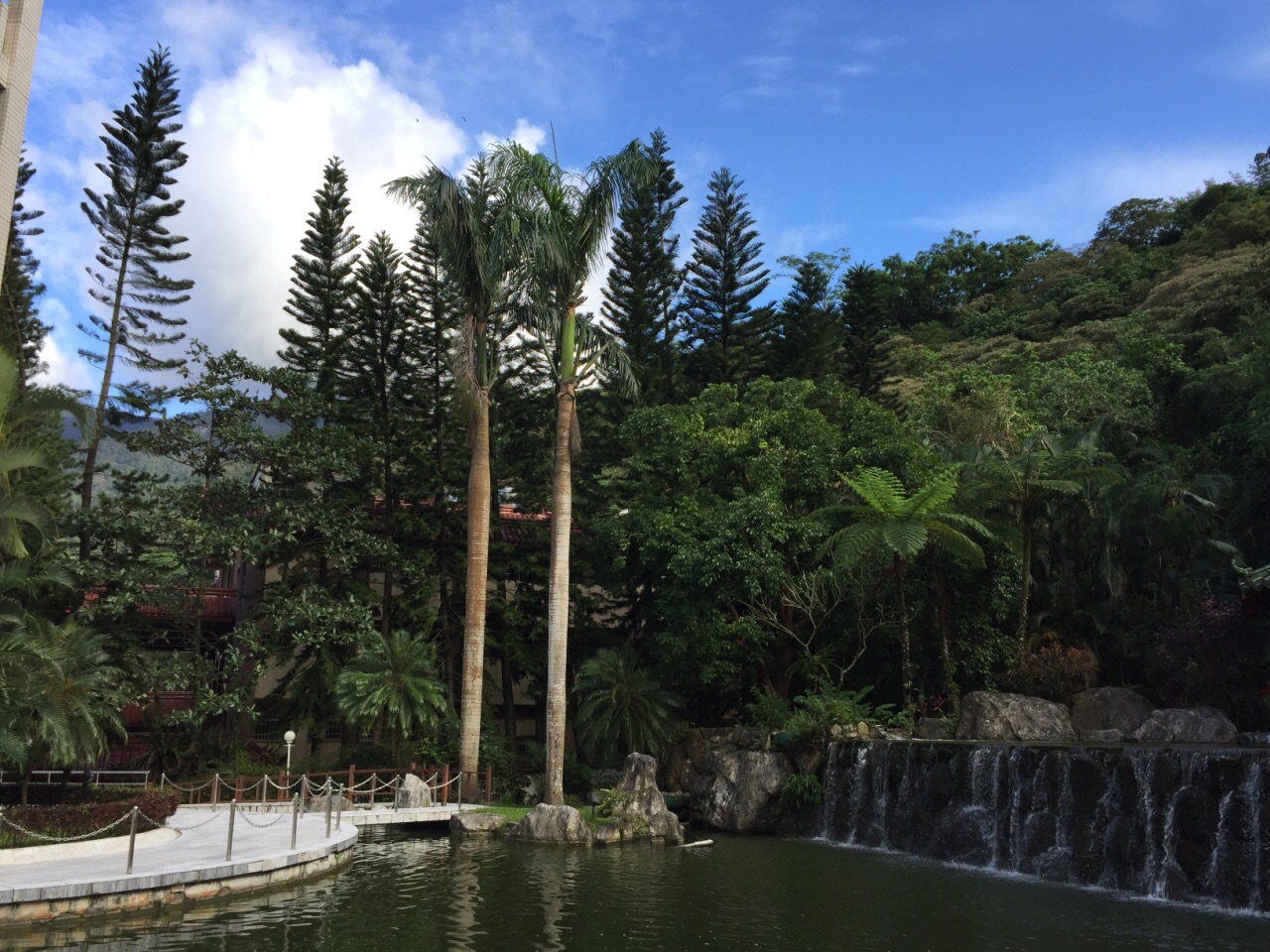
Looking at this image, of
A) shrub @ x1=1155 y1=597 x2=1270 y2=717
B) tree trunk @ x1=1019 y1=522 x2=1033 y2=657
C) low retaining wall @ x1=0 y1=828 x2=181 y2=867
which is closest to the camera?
low retaining wall @ x1=0 y1=828 x2=181 y2=867

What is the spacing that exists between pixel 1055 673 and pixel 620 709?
32.4ft

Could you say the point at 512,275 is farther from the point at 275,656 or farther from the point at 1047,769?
the point at 1047,769

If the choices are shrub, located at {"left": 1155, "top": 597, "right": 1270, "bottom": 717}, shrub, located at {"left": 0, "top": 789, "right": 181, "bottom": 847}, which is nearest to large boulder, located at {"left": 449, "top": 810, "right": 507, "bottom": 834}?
shrub, located at {"left": 0, "top": 789, "right": 181, "bottom": 847}

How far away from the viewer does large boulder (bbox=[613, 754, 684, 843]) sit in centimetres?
1877

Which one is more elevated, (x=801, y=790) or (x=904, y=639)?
(x=904, y=639)

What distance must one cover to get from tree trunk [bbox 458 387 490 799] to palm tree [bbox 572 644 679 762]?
281cm

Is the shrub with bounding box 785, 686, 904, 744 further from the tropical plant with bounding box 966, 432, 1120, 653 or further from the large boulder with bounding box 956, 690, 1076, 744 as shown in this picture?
the tropical plant with bounding box 966, 432, 1120, 653

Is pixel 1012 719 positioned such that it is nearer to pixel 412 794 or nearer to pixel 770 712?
pixel 770 712

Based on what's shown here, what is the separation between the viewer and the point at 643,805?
62.2 feet

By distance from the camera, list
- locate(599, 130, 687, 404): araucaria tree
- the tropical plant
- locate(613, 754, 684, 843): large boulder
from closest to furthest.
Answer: locate(613, 754, 684, 843): large boulder < the tropical plant < locate(599, 130, 687, 404): araucaria tree

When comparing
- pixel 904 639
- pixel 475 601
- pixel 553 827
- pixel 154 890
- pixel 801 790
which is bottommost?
pixel 553 827

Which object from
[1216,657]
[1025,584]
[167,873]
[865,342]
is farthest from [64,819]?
[865,342]

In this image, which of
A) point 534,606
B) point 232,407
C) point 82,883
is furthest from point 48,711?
point 534,606

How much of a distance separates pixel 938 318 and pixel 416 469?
37.0 meters
